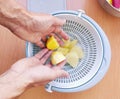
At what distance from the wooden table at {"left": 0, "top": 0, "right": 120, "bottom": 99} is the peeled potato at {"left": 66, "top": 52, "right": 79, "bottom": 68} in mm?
101

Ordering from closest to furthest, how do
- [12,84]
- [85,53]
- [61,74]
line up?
[12,84], [61,74], [85,53]

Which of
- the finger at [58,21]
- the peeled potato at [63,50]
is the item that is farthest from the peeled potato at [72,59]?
the finger at [58,21]

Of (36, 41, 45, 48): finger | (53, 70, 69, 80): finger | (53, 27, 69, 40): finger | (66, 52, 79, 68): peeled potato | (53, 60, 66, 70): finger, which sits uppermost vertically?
(53, 27, 69, 40): finger

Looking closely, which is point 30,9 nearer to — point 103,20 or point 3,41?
point 3,41

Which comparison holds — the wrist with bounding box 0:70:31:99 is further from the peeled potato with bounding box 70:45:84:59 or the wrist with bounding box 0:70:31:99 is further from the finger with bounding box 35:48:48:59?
the peeled potato with bounding box 70:45:84:59

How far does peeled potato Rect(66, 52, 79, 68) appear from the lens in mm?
973

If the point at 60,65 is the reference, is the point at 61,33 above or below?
above

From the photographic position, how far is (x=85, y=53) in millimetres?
1012

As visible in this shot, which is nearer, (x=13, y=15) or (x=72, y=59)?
(x=13, y=15)

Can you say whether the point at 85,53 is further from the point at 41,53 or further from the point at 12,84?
the point at 12,84

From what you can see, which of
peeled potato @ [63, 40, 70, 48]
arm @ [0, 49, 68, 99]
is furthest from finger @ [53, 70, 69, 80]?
peeled potato @ [63, 40, 70, 48]

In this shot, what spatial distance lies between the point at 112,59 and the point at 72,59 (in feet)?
0.43

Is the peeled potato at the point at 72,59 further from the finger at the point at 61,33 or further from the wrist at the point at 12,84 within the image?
the wrist at the point at 12,84

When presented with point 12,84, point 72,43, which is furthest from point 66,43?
point 12,84
